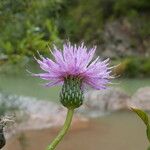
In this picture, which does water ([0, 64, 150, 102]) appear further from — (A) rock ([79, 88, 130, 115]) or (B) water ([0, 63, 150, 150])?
(B) water ([0, 63, 150, 150])

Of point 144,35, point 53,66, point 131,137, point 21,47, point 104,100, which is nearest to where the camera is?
point 53,66

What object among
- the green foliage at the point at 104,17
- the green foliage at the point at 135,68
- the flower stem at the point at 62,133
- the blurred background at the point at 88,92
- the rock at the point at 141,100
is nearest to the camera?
the flower stem at the point at 62,133

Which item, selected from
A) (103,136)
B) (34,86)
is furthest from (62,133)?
(34,86)

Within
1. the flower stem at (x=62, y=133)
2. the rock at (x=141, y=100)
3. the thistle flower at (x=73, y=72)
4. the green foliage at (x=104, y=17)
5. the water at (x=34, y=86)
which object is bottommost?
A: the green foliage at (x=104, y=17)

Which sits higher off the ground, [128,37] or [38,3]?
[38,3]

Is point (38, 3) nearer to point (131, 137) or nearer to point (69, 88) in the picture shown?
point (69, 88)

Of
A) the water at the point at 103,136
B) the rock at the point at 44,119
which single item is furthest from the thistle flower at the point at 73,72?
the rock at the point at 44,119

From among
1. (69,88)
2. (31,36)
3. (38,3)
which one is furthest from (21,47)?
(69,88)

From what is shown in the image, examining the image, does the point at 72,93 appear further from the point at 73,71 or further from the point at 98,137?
the point at 98,137

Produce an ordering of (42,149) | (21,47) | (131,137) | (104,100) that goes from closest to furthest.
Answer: (21,47)
(42,149)
(131,137)
(104,100)

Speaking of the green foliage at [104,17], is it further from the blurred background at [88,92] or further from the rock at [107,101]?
the rock at [107,101]
